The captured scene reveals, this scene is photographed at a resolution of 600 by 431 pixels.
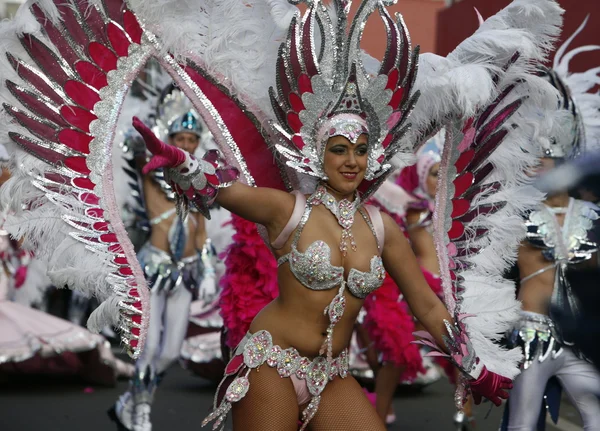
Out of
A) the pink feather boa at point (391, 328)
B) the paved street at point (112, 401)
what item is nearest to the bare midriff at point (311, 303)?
the pink feather boa at point (391, 328)

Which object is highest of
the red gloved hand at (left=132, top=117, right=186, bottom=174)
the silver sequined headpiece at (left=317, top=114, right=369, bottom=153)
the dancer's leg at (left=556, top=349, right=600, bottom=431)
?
the silver sequined headpiece at (left=317, top=114, right=369, bottom=153)

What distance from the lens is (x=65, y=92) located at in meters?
3.88

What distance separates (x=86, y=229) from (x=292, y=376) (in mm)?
1015

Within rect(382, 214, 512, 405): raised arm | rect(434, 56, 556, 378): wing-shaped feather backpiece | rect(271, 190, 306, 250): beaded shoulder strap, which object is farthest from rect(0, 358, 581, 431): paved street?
rect(271, 190, 306, 250): beaded shoulder strap

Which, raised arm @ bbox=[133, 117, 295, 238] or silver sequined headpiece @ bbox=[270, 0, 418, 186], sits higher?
silver sequined headpiece @ bbox=[270, 0, 418, 186]

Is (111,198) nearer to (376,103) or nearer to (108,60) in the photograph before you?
(108,60)

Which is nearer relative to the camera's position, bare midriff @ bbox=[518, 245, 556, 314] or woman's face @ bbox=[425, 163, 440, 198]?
bare midriff @ bbox=[518, 245, 556, 314]

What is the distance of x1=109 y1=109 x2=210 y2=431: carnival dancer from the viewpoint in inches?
242

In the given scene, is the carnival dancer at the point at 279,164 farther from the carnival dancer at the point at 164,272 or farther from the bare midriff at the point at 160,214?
the bare midriff at the point at 160,214

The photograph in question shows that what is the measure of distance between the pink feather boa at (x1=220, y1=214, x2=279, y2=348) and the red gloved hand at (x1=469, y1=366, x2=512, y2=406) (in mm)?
1334

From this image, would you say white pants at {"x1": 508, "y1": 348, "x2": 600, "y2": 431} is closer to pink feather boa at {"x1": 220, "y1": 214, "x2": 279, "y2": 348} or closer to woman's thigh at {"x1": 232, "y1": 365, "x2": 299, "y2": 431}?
pink feather boa at {"x1": 220, "y1": 214, "x2": 279, "y2": 348}

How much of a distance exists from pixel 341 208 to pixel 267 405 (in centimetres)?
84

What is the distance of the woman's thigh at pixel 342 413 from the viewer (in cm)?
378

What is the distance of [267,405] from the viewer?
370 cm
